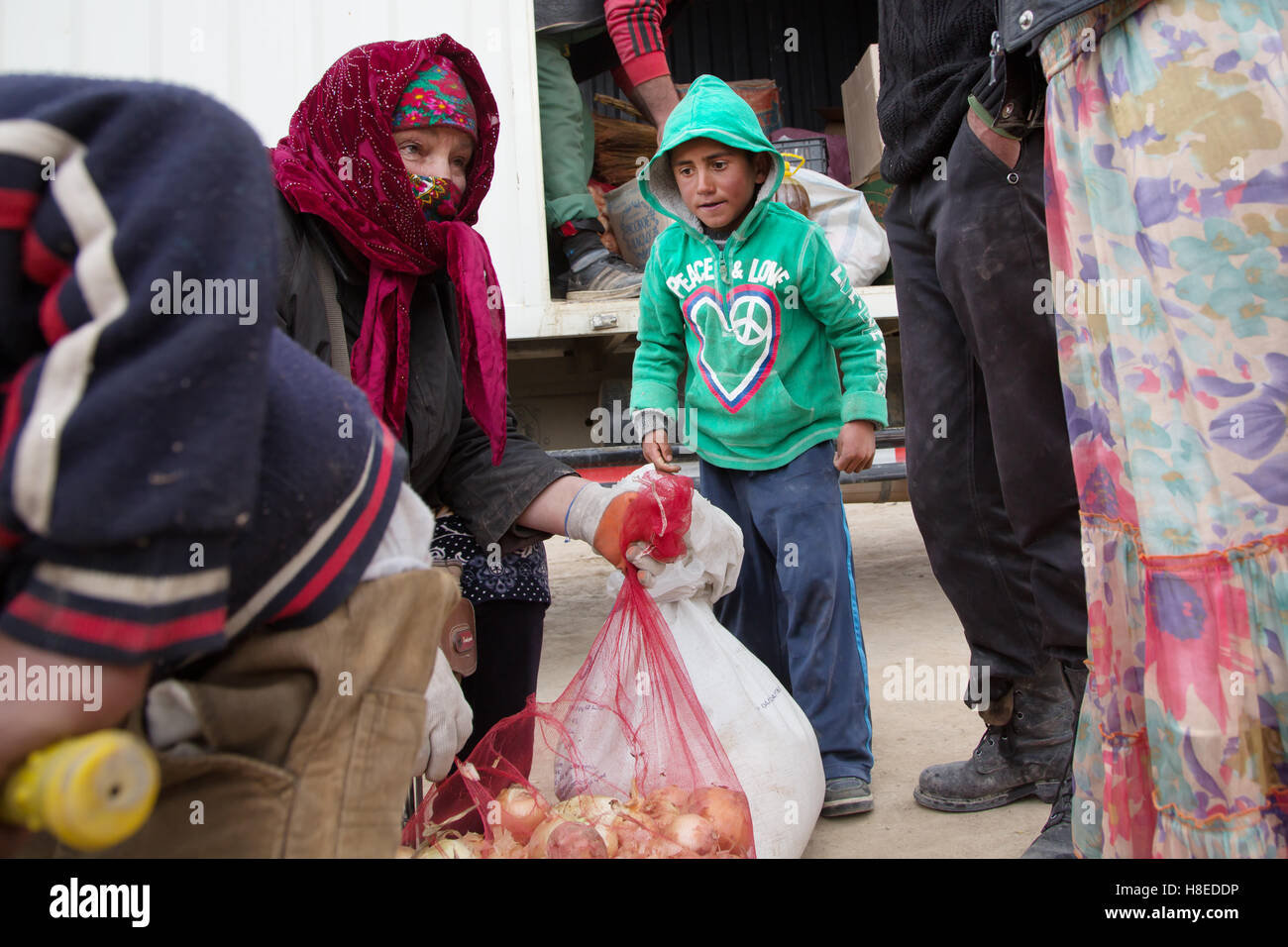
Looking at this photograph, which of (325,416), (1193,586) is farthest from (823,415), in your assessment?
(325,416)

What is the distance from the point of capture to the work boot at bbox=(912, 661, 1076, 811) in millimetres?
1951

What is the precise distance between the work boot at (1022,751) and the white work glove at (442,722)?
1.17 meters

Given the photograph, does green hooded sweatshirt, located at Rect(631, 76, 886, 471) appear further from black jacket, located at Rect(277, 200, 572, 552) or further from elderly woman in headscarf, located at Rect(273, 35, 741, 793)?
black jacket, located at Rect(277, 200, 572, 552)

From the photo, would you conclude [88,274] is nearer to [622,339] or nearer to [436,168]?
[436,168]

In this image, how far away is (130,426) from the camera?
1.98 feet

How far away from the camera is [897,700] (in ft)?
9.23

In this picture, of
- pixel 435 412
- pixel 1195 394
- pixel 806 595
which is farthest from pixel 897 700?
pixel 1195 394

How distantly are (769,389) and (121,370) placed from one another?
6.06 ft

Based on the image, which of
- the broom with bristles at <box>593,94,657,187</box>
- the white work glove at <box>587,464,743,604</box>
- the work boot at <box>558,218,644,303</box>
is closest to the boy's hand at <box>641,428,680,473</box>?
the white work glove at <box>587,464,743,604</box>

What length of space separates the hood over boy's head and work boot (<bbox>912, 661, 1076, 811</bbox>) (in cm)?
129

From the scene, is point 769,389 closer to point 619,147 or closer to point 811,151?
point 811,151

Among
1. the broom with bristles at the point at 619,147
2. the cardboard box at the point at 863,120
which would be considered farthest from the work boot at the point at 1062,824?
the broom with bristles at the point at 619,147

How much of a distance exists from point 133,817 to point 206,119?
45cm

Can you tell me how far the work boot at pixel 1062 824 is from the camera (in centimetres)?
155
